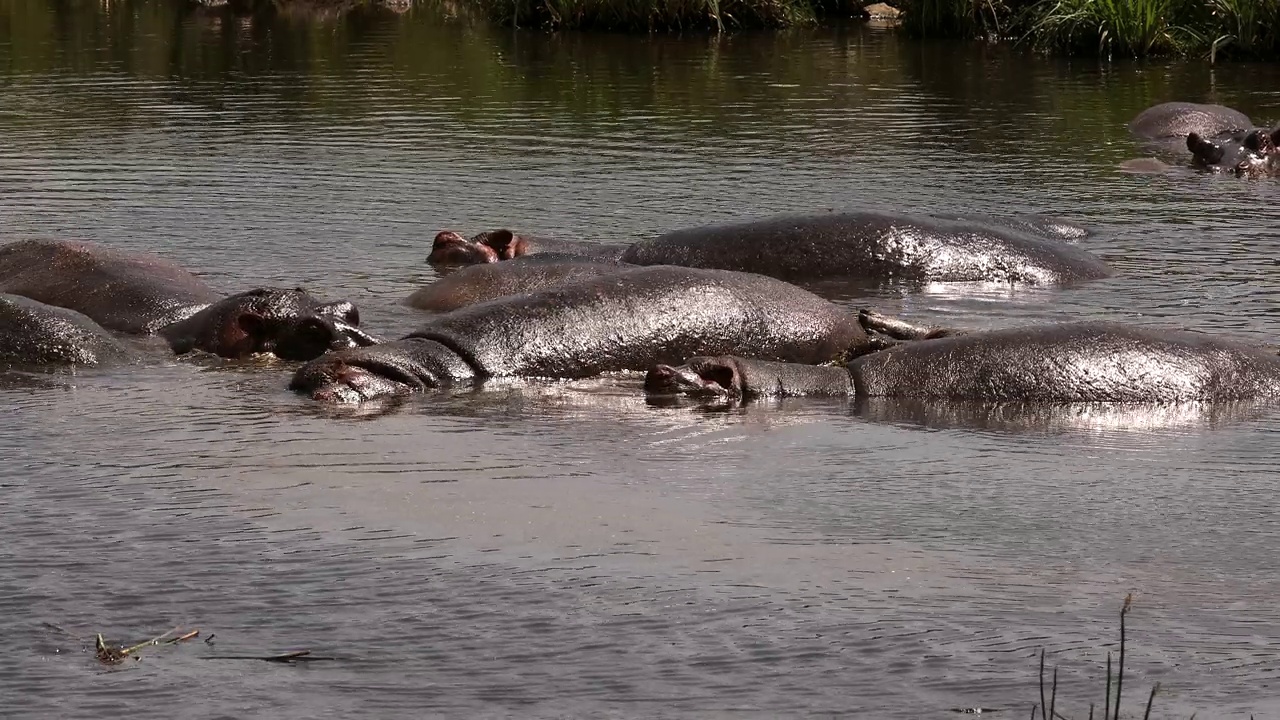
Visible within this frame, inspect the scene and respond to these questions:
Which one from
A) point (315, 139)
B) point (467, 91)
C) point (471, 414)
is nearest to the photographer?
point (471, 414)

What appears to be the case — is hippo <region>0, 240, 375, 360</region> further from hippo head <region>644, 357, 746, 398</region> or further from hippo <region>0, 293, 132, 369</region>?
hippo head <region>644, 357, 746, 398</region>

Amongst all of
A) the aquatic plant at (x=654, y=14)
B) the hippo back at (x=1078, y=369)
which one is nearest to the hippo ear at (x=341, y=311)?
the hippo back at (x=1078, y=369)

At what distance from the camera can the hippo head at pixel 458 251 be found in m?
10.6

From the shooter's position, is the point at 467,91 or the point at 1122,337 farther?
the point at 467,91

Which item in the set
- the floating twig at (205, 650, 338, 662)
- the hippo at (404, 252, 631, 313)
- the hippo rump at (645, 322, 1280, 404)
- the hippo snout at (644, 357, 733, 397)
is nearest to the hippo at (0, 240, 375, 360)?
the hippo at (404, 252, 631, 313)

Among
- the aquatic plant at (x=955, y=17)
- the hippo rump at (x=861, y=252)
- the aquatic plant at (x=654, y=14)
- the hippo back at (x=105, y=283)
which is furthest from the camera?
the aquatic plant at (x=654, y=14)

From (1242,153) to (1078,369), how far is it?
343 inches

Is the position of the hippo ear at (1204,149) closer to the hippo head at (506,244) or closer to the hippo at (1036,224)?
the hippo at (1036,224)

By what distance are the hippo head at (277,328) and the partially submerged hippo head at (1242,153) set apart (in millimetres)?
9242

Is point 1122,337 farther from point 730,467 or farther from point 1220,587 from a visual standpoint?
point 1220,587

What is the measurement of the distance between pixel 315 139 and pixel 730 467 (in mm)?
10961

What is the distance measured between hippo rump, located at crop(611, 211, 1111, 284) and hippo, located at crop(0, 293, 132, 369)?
3.10 metres

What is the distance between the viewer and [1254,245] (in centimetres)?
1170

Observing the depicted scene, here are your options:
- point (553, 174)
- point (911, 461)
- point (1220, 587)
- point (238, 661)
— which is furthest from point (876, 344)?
point (553, 174)
